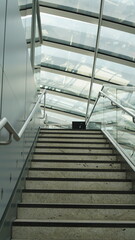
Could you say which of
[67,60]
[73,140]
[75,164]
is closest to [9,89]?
[75,164]

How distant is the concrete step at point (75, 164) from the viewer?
14.6 ft

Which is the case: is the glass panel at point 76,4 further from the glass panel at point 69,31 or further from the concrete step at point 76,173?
the concrete step at point 76,173

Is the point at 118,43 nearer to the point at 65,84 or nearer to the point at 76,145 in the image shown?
the point at 65,84

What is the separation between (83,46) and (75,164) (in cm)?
781

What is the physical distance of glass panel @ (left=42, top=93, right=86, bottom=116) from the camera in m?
16.2

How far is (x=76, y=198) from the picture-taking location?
3.41 meters

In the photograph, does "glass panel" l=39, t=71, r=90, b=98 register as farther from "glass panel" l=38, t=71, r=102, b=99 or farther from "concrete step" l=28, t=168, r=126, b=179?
"concrete step" l=28, t=168, r=126, b=179

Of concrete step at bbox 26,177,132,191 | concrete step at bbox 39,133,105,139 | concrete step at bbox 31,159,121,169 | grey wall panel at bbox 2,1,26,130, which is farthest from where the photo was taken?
concrete step at bbox 39,133,105,139

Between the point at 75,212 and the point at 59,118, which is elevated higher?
the point at 59,118

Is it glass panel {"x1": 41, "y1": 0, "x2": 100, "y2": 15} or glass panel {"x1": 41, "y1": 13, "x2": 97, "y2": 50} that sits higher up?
glass panel {"x1": 41, "y1": 0, "x2": 100, "y2": 15}

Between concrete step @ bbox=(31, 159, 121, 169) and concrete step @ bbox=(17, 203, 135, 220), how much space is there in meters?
1.40

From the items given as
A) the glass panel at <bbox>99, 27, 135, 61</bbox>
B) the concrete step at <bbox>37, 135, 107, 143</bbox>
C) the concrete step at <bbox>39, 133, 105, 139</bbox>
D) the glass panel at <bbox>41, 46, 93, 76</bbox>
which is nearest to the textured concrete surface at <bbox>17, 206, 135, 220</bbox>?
the concrete step at <bbox>37, 135, 107, 143</bbox>

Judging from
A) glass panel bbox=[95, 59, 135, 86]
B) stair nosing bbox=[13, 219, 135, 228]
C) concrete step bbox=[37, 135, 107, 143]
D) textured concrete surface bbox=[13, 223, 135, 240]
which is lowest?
textured concrete surface bbox=[13, 223, 135, 240]

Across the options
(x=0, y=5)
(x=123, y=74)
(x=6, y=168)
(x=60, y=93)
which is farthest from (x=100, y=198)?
(x=60, y=93)
